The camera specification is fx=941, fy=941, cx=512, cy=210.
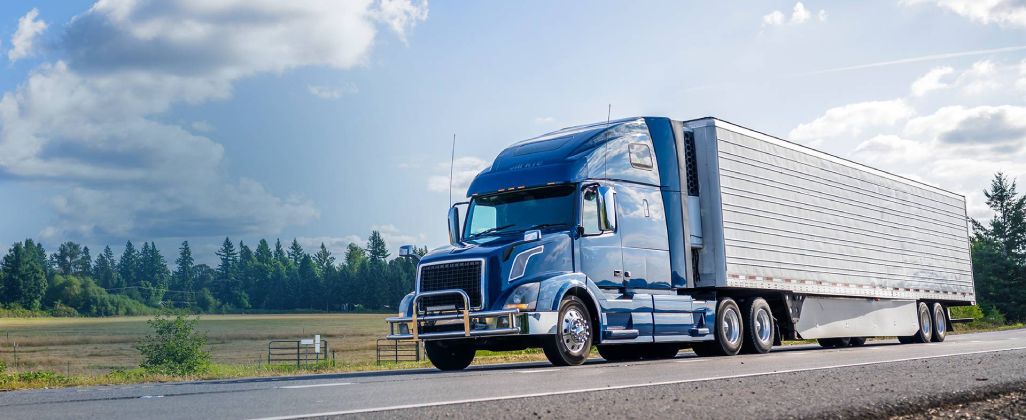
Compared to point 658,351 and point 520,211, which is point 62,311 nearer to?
point 658,351

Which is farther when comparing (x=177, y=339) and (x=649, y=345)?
(x=177, y=339)

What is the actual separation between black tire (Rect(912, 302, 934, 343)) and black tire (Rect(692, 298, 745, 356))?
30.7 ft

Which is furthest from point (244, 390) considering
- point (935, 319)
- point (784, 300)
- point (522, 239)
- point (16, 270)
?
point (16, 270)

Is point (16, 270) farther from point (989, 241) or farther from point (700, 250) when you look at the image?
point (700, 250)

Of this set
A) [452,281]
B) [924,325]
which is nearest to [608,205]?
[452,281]

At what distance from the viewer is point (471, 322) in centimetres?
1345

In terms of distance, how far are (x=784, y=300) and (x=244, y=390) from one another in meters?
12.2

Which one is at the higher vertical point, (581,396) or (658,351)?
(581,396)

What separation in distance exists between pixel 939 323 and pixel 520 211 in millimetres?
16324

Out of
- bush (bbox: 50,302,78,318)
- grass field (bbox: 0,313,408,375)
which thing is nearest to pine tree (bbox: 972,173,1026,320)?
grass field (bbox: 0,313,408,375)

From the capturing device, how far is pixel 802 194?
19625 millimetres

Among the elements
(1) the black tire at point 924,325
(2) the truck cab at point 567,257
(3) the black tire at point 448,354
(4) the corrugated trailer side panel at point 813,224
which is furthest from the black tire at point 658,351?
(1) the black tire at point 924,325

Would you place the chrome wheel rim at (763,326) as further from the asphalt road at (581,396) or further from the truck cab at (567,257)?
the asphalt road at (581,396)

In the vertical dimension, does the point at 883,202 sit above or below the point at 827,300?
above
